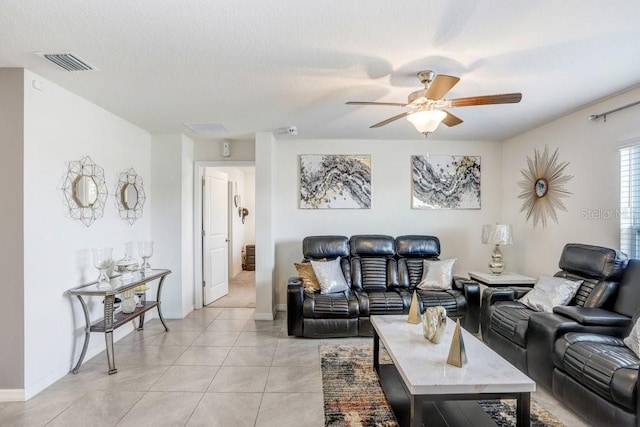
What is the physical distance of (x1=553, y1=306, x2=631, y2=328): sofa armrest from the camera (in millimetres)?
2457

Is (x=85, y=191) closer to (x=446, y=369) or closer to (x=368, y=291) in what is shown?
(x=368, y=291)

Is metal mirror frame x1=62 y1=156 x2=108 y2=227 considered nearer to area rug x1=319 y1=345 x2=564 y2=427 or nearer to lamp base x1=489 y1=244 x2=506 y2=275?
area rug x1=319 y1=345 x2=564 y2=427

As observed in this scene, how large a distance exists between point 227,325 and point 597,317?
12.1 feet

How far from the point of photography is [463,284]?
12.8 feet

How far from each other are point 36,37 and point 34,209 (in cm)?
126

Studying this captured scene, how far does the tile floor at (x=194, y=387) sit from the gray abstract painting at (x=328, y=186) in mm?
1901

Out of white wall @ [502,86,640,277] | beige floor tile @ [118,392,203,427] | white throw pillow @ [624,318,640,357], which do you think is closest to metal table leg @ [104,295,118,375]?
beige floor tile @ [118,392,203,427]

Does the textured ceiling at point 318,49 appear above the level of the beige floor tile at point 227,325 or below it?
above

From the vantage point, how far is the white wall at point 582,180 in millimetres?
3051

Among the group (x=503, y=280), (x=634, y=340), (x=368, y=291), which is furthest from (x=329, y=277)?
(x=634, y=340)

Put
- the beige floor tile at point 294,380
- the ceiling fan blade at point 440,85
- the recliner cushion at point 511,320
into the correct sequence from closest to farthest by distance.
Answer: the ceiling fan blade at point 440,85
the beige floor tile at point 294,380
the recliner cushion at point 511,320

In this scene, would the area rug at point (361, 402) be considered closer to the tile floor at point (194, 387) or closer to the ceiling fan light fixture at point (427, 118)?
the tile floor at point (194, 387)

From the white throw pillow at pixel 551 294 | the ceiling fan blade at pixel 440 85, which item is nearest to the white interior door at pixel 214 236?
Result: the ceiling fan blade at pixel 440 85

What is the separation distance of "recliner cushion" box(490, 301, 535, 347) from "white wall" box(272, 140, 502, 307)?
67.2 inches
